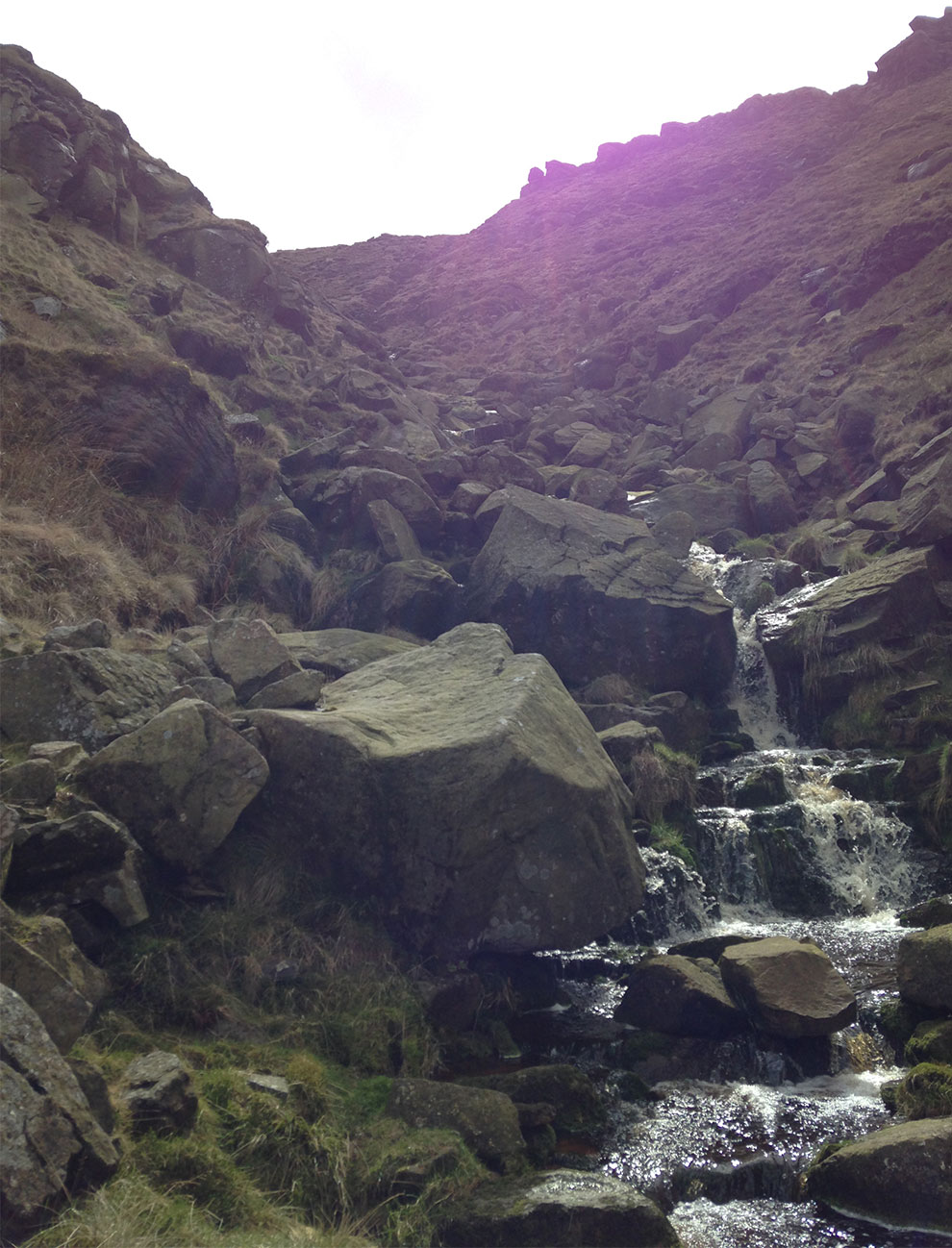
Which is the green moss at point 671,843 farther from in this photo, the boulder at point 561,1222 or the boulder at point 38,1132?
the boulder at point 38,1132

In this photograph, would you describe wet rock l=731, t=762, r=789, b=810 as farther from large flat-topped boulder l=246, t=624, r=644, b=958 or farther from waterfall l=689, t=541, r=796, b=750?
large flat-topped boulder l=246, t=624, r=644, b=958

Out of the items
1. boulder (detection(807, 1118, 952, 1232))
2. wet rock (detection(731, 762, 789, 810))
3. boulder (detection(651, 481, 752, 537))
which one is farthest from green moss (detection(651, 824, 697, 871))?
boulder (detection(651, 481, 752, 537))

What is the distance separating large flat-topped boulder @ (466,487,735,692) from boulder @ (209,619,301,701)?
5.58 metres

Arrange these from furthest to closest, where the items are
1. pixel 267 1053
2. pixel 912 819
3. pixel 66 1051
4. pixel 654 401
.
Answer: pixel 654 401 < pixel 912 819 < pixel 267 1053 < pixel 66 1051

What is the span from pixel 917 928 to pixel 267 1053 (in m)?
6.82

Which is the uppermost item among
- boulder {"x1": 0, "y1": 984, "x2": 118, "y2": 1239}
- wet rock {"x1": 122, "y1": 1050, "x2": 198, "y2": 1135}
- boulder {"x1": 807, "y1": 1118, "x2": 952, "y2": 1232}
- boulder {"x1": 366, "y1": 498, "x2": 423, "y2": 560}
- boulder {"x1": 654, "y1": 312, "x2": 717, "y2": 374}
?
boulder {"x1": 654, "y1": 312, "x2": 717, "y2": 374}

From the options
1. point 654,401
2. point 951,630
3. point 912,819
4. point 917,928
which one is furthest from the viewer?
point 654,401

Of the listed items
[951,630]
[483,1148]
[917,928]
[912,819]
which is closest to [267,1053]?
[483,1148]

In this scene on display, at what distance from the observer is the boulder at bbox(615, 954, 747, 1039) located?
7426 mm

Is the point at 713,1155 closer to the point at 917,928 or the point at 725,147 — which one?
the point at 917,928

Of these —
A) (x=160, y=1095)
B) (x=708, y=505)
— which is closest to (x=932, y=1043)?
(x=160, y=1095)

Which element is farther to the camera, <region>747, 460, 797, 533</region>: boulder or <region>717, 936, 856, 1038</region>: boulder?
<region>747, 460, 797, 533</region>: boulder

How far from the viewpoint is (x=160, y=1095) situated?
471cm

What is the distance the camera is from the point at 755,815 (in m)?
11.1
